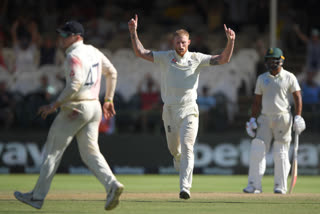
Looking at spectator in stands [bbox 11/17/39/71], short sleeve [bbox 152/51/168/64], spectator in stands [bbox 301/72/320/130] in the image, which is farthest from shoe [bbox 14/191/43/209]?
spectator in stands [bbox 11/17/39/71]

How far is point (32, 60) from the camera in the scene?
19.2 m

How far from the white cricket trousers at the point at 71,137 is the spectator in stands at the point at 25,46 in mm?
11203

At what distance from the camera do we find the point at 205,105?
668 inches

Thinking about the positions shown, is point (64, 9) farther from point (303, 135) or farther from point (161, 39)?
point (303, 135)

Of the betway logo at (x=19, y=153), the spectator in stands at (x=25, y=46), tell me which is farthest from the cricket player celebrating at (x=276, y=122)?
the spectator in stands at (x=25, y=46)

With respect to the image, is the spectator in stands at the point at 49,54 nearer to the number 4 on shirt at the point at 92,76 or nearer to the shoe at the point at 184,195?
the shoe at the point at 184,195

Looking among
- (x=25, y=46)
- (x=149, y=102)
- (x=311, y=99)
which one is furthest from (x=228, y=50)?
(x=25, y=46)

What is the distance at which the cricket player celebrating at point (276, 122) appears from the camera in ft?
37.0

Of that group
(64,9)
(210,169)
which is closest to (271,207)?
(210,169)

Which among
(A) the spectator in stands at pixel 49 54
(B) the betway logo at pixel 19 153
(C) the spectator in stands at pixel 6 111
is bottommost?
(B) the betway logo at pixel 19 153

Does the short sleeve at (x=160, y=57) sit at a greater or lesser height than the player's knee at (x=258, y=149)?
greater

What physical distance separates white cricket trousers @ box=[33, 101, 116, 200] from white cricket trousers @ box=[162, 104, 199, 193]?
61.3 inches

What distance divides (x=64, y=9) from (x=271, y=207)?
15.1m

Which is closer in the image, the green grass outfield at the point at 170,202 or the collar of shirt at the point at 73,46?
the collar of shirt at the point at 73,46
